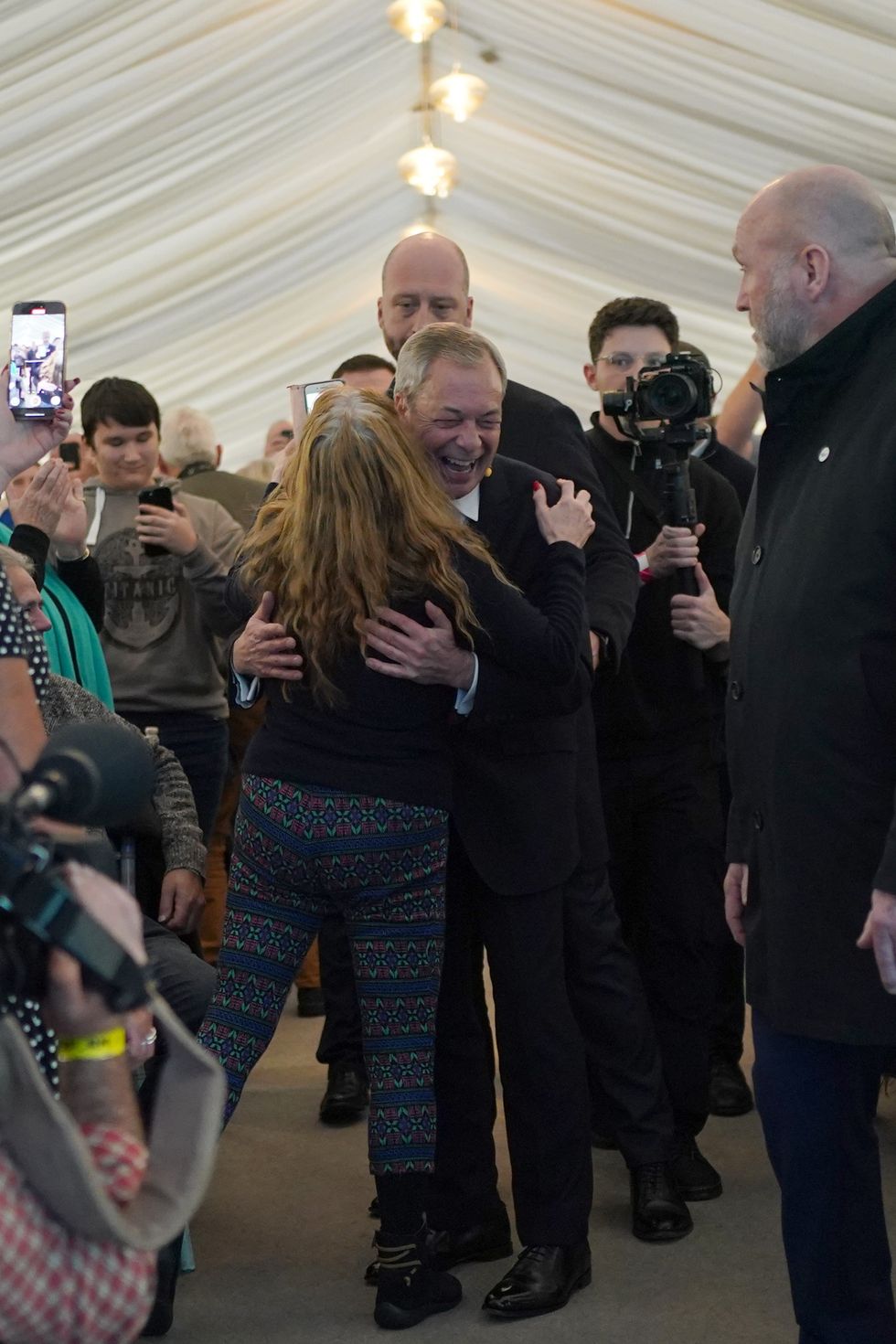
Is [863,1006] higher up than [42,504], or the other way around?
[42,504]

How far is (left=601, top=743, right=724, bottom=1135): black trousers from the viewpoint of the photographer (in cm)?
315

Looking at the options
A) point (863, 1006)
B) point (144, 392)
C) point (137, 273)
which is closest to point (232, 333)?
point (137, 273)

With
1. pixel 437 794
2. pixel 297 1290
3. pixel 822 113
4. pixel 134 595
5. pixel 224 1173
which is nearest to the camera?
pixel 437 794

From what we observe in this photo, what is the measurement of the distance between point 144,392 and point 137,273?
361 cm

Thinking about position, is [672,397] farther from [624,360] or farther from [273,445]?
[273,445]

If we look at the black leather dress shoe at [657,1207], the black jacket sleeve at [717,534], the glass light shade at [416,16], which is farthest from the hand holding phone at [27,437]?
the glass light shade at [416,16]

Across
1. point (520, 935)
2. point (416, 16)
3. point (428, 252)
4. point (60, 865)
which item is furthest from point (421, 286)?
point (416, 16)

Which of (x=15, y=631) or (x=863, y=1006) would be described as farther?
(x=863, y=1006)

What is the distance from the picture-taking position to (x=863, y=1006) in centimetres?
192

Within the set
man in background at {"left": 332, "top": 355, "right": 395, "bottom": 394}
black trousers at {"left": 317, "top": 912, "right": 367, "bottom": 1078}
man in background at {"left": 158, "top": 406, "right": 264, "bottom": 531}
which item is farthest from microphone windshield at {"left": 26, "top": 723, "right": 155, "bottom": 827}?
man in background at {"left": 158, "top": 406, "right": 264, "bottom": 531}

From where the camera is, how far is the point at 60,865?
3.78 ft

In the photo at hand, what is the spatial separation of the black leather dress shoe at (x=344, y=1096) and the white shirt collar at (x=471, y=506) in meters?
1.54

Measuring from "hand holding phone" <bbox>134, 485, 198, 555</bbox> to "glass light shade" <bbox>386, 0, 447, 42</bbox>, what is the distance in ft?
10.9

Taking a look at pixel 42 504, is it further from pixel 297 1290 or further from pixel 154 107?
pixel 154 107
